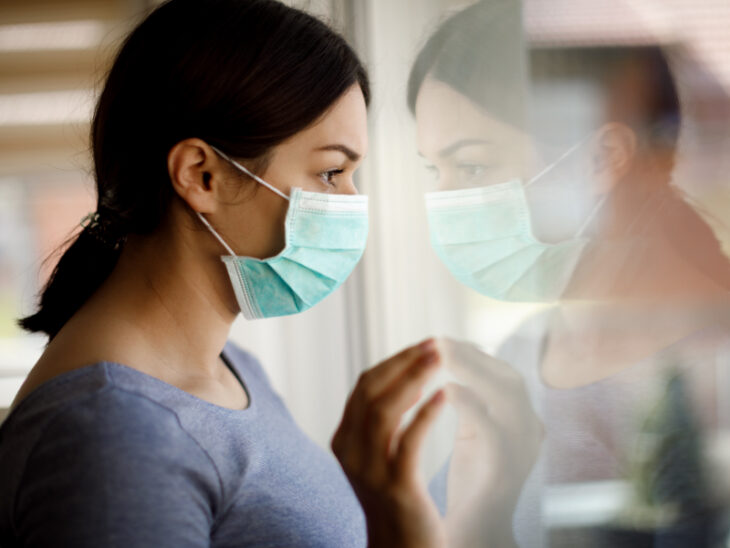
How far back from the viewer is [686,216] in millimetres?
660

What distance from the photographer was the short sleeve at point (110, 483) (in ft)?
2.14

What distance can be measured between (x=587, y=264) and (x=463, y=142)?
11.4 inches

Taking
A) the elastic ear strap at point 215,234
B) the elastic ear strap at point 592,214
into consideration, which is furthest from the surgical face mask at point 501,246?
the elastic ear strap at point 215,234

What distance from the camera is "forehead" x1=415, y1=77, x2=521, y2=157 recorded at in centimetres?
89

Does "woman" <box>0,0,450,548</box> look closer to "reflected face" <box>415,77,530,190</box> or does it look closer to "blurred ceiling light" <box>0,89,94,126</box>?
"reflected face" <box>415,77,530,190</box>

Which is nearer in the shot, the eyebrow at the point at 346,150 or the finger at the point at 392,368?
the finger at the point at 392,368

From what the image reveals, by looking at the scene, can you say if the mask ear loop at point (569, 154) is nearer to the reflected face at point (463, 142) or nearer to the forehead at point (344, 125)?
the reflected face at point (463, 142)

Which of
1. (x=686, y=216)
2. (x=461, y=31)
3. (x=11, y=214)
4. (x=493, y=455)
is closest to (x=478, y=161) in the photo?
(x=461, y=31)

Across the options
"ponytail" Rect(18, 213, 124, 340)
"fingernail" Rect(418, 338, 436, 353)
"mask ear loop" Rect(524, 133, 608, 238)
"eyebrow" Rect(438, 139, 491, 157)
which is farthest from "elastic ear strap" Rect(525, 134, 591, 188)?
"ponytail" Rect(18, 213, 124, 340)

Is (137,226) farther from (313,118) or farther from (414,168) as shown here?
(414,168)

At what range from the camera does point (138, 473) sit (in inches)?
26.6

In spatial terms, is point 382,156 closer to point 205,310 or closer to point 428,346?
point 205,310

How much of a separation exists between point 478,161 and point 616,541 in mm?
550

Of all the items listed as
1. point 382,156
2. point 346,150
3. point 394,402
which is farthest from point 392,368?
point 382,156
